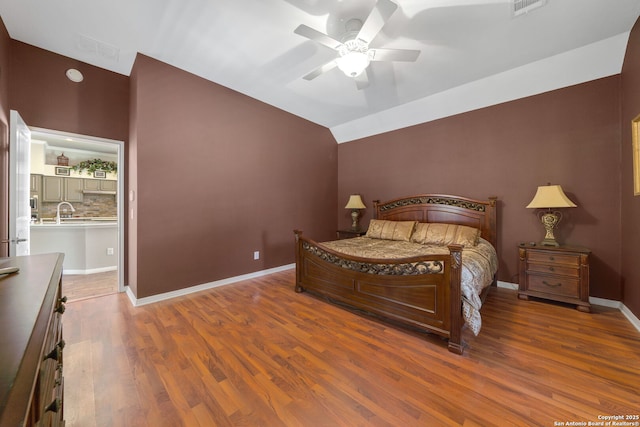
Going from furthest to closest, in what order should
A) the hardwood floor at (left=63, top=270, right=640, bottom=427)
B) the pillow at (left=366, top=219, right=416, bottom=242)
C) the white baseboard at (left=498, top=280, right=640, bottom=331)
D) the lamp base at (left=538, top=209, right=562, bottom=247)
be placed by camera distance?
the pillow at (left=366, top=219, right=416, bottom=242) < the lamp base at (left=538, top=209, right=562, bottom=247) < the white baseboard at (left=498, top=280, right=640, bottom=331) < the hardwood floor at (left=63, top=270, right=640, bottom=427)

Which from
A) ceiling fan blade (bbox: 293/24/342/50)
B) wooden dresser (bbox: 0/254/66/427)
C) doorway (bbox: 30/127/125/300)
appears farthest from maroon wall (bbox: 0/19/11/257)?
ceiling fan blade (bbox: 293/24/342/50)

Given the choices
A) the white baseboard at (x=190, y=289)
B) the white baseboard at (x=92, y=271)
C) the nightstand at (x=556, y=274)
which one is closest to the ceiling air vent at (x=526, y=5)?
the nightstand at (x=556, y=274)

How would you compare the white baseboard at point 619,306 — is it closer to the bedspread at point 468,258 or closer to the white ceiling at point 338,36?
the bedspread at point 468,258

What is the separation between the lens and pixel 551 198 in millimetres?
2777

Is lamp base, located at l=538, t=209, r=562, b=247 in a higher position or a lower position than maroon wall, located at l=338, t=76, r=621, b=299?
lower

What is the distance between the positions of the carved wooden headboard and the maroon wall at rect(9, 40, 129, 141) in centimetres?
417

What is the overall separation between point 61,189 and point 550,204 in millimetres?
8568

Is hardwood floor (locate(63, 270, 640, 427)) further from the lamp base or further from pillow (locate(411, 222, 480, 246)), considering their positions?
pillow (locate(411, 222, 480, 246))

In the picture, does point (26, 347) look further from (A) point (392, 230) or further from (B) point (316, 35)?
(A) point (392, 230)

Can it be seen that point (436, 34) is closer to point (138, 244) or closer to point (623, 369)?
point (623, 369)

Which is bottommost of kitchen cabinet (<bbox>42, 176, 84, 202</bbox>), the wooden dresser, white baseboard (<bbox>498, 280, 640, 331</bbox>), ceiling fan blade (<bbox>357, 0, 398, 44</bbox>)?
white baseboard (<bbox>498, 280, 640, 331</bbox>)

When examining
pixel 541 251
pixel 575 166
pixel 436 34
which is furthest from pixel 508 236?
pixel 436 34

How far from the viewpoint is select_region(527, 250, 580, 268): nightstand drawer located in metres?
2.65

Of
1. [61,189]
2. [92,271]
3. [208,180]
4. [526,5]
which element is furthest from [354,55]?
[61,189]
